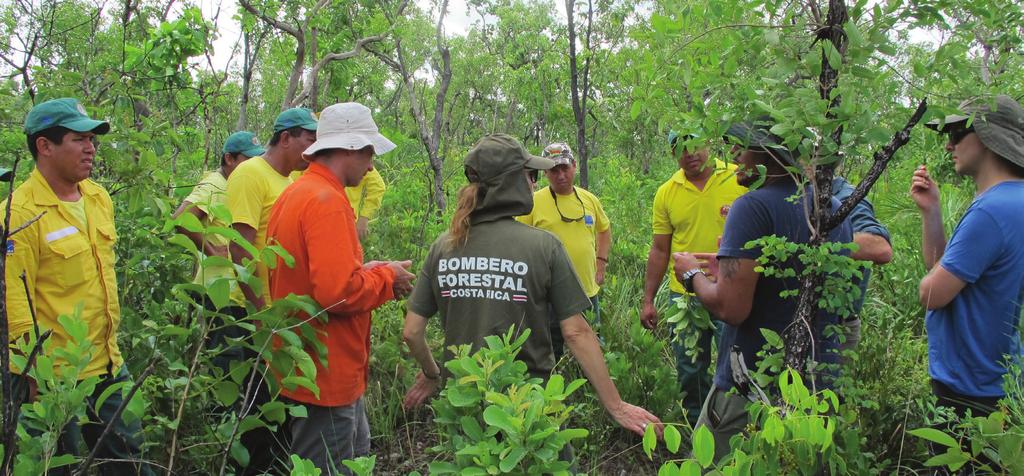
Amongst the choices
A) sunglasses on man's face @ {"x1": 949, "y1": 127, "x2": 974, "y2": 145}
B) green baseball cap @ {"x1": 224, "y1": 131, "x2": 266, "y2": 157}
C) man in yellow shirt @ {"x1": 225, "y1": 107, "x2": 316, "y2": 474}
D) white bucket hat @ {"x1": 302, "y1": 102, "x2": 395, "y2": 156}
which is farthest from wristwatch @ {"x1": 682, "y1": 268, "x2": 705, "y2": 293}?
green baseball cap @ {"x1": 224, "y1": 131, "x2": 266, "y2": 157}

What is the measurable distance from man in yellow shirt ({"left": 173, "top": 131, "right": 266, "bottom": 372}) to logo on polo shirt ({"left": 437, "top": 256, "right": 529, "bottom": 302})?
76 cm

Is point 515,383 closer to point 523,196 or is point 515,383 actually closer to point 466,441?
point 466,441

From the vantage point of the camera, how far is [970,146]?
2.36m

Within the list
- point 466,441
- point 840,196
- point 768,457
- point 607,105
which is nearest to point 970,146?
point 840,196

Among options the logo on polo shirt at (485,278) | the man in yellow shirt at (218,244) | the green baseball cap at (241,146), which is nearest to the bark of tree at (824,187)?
the logo on polo shirt at (485,278)

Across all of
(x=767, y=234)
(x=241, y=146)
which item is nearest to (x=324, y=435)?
(x=767, y=234)

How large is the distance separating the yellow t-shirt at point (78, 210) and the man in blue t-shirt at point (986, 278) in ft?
10.7

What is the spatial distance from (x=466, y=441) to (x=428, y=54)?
2637 cm

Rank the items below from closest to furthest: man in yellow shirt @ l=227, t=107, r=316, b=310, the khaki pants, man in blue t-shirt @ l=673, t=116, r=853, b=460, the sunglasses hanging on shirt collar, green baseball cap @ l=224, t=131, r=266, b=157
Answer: man in blue t-shirt @ l=673, t=116, r=853, b=460, the khaki pants, man in yellow shirt @ l=227, t=107, r=316, b=310, green baseball cap @ l=224, t=131, r=266, b=157, the sunglasses hanging on shirt collar

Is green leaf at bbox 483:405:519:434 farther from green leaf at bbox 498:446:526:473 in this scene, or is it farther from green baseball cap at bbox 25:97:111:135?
green baseball cap at bbox 25:97:111:135

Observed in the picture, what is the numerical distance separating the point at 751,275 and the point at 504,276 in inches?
33.8

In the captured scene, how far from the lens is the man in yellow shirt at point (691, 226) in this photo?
12.9ft

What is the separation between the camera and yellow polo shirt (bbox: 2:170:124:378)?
255 centimetres

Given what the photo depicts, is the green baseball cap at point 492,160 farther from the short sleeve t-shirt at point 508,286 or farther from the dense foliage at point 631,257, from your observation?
the dense foliage at point 631,257
